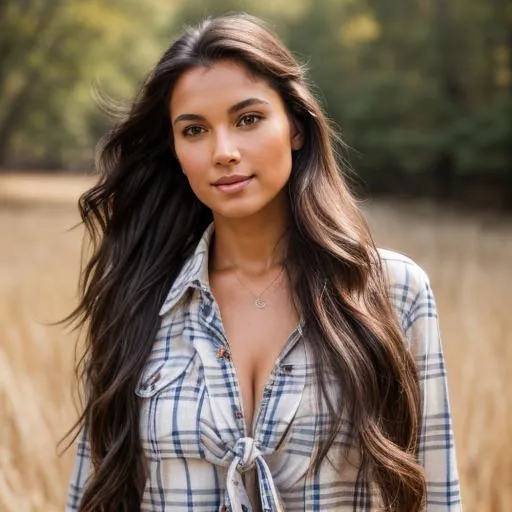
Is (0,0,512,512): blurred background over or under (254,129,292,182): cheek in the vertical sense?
over

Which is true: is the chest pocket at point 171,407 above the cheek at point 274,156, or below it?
below

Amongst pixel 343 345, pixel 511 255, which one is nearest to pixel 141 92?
pixel 343 345

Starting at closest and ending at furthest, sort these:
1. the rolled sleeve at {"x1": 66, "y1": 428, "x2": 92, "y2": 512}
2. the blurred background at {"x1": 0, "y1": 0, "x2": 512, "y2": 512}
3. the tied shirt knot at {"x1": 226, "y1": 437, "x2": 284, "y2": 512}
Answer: the tied shirt knot at {"x1": 226, "y1": 437, "x2": 284, "y2": 512}
the rolled sleeve at {"x1": 66, "y1": 428, "x2": 92, "y2": 512}
the blurred background at {"x1": 0, "y1": 0, "x2": 512, "y2": 512}

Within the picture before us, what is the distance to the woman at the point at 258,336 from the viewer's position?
1602 millimetres

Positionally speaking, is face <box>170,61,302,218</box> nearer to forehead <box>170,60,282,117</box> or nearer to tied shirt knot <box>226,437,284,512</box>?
forehead <box>170,60,282,117</box>

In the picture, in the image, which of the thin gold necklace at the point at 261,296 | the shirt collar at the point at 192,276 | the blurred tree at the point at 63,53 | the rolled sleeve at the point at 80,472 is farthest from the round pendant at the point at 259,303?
the blurred tree at the point at 63,53

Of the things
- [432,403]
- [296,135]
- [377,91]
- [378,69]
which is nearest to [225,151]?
[296,135]

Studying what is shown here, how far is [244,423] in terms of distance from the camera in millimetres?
1588

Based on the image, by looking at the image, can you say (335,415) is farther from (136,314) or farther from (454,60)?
(454,60)

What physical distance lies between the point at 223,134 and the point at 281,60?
220 millimetres

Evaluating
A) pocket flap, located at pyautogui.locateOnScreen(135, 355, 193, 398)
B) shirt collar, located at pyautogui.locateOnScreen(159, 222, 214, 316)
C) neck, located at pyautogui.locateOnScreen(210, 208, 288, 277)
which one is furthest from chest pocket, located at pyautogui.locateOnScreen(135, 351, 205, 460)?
neck, located at pyautogui.locateOnScreen(210, 208, 288, 277)

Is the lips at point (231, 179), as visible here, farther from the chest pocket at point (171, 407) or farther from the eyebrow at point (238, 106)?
the chest pocket at point (171, 407)

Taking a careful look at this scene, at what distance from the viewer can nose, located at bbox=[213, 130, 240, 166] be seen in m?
1.62

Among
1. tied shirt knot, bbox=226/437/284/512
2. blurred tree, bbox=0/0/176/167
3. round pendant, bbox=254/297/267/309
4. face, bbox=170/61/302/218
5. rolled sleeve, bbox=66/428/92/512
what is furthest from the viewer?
blurred tree, bbox=0/0/176/167
